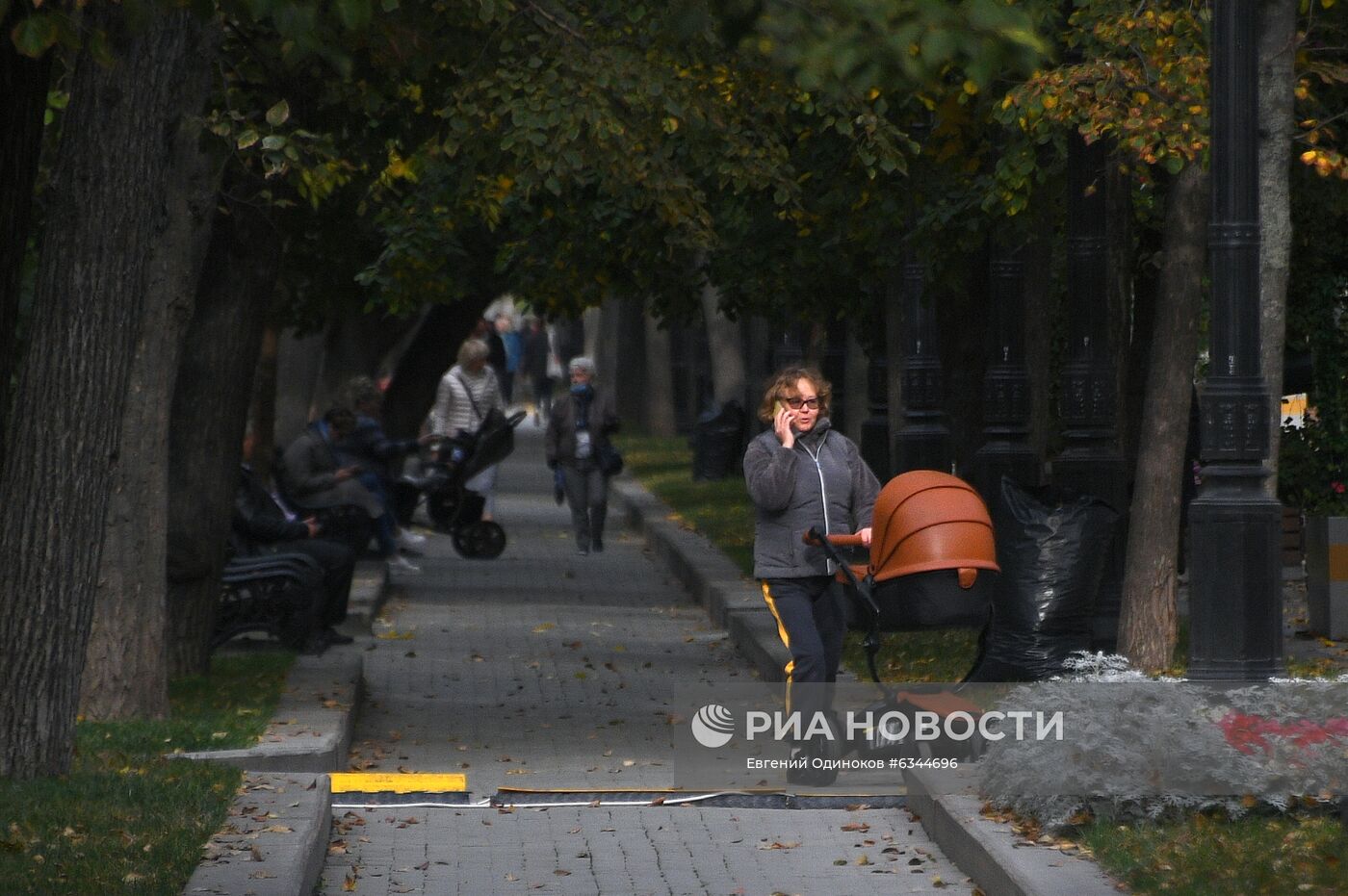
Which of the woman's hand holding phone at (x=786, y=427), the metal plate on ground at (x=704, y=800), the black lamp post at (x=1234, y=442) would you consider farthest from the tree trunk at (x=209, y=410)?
the black lamp post at (x=1234, y=442)

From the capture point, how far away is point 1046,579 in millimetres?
10898

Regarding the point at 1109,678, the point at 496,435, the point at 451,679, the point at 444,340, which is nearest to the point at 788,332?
the point at 444,340

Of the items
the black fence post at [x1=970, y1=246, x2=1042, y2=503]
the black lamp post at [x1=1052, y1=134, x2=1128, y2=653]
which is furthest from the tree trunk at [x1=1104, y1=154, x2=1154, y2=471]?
the black fence post at [x1=970, y1=246, x2=1042, y2=503]

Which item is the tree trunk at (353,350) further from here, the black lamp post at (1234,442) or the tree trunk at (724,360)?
the black lamp post at (1234,442)

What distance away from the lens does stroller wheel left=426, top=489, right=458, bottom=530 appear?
20500 mm

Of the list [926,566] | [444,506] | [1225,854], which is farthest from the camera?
[444,506]

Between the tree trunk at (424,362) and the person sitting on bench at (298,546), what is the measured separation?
1301cm

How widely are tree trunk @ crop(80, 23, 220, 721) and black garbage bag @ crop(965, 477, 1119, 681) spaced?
3776mm

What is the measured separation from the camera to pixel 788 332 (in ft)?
85.0

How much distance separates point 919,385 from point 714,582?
102 inches

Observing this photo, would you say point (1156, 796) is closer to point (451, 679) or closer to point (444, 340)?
point (451, 679)

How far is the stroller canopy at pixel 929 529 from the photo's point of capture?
29.9 feet

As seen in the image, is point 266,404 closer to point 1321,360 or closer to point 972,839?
point 1321,360

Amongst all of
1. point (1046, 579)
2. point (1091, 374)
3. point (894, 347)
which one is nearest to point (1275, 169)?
point (1091, 374)
